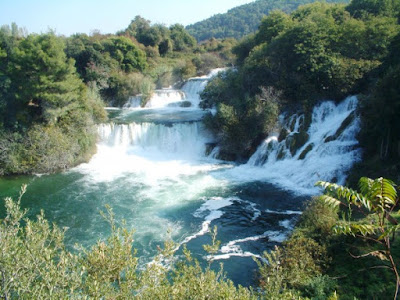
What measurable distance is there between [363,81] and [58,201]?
1851cm

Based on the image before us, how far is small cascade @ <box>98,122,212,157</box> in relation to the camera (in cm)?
2419

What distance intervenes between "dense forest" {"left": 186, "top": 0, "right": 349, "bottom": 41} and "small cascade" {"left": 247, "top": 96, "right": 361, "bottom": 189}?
286 feet

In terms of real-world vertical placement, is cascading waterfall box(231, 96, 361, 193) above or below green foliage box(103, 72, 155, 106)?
below

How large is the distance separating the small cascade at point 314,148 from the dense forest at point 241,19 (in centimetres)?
8711

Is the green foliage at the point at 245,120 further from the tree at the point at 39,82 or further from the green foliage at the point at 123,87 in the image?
the green foliage at the point at 123,87

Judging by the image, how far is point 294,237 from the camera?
10.4 meters

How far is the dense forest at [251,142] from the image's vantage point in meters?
4.81

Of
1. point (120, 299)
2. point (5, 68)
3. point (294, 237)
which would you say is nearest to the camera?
point (120, 299)

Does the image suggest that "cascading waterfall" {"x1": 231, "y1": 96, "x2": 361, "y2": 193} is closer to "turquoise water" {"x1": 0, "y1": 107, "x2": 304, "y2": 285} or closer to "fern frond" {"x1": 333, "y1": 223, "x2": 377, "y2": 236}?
"turquoise water" {"x1": 0, "y1": 107, "x2": 304, "y2": 285}

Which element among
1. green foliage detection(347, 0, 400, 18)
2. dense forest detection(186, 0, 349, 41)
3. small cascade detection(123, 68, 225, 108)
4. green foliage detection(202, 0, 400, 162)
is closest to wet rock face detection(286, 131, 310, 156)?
green foliage detection(202, 0, 400, 162)

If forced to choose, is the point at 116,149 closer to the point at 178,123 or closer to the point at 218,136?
the point at 178,123

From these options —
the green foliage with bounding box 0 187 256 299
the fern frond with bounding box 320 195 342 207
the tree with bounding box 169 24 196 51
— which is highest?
the tree with bounding box 169 24 196 51

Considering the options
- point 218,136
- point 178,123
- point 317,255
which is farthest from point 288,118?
point 317,255

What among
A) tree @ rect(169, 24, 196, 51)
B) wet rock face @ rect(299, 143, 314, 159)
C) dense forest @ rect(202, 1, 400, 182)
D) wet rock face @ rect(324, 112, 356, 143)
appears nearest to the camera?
wet rock face @ rect(324, 112, 356, 143)
